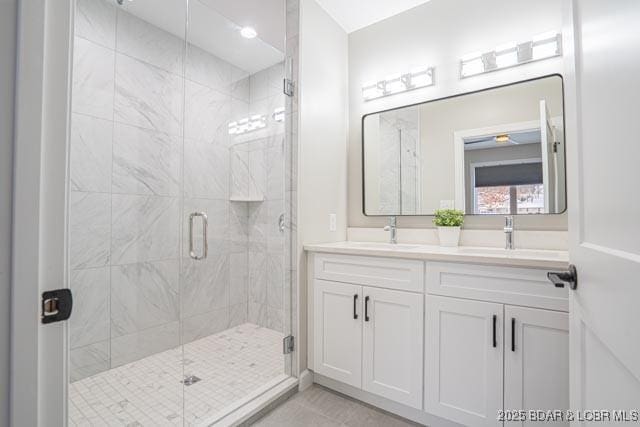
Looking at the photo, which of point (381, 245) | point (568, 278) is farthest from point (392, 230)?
point (568, 278)

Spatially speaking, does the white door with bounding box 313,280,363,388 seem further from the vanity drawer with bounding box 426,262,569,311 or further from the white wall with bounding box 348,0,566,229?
the white wall with bounding box 348,0,566,229

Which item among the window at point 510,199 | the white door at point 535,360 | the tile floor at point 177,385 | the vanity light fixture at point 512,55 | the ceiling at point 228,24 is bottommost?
the tile floor at point 177,385

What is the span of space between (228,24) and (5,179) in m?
2.08

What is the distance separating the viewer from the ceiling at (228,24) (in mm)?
1907

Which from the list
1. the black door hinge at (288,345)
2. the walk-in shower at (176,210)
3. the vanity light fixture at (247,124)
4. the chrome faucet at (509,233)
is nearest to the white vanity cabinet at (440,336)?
the black door hinge at (288,345)

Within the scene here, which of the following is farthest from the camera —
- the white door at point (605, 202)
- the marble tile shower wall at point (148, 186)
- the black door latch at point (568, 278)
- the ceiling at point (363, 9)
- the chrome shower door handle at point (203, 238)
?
the ceiling at point (363, 9)

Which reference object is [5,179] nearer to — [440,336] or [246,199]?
[440,336]

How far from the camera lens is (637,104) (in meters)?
0.48

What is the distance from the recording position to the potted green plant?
73.7 inches

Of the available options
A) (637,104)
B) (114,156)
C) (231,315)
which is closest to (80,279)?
(114,156)

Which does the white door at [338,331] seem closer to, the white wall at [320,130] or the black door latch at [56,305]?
the white wall at [320,130]

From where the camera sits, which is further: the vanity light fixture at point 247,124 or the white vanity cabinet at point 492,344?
the vanity light fixture at point 247,124

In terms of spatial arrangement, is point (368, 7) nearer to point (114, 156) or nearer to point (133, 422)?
point (114, 156)

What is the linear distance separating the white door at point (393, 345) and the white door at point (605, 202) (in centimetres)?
75
